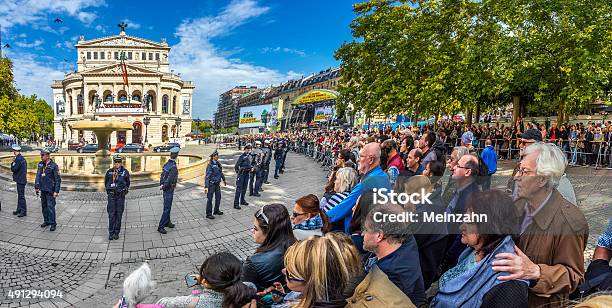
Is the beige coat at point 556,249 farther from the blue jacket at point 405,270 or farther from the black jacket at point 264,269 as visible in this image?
the black jacket at point 264,269

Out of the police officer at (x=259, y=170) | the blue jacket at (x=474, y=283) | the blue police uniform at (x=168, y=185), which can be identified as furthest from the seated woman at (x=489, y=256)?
the police officer at (x=259, y=170)

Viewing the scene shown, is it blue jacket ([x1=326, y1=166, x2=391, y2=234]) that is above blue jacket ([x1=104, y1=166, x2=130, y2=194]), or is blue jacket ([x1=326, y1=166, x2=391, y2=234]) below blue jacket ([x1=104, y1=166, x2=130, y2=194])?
above

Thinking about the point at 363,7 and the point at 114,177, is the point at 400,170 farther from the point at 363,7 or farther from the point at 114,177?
the point at 363,7

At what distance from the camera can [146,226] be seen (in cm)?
766

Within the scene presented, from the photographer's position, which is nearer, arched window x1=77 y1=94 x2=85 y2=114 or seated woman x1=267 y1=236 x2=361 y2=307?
seated woman x1=267 y1=236 x2=361 y2=307

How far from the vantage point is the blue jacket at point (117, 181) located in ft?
22.5

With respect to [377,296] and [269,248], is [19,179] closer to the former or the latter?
[269,248]

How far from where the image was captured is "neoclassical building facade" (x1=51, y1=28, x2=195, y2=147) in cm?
6582

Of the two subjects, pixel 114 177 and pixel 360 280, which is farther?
pixel 114 177

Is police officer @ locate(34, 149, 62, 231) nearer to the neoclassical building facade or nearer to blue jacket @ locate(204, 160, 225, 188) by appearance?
blue jacket @ locate(204, 160, 225, 188)

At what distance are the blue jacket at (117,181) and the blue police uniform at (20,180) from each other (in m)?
2.96

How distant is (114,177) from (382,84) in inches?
500

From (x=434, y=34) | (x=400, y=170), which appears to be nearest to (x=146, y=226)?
(x=400, y=170)

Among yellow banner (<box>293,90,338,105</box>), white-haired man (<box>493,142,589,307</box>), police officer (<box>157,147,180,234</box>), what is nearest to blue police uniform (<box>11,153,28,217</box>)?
police officer (<box>157,147,180,234</box>)
